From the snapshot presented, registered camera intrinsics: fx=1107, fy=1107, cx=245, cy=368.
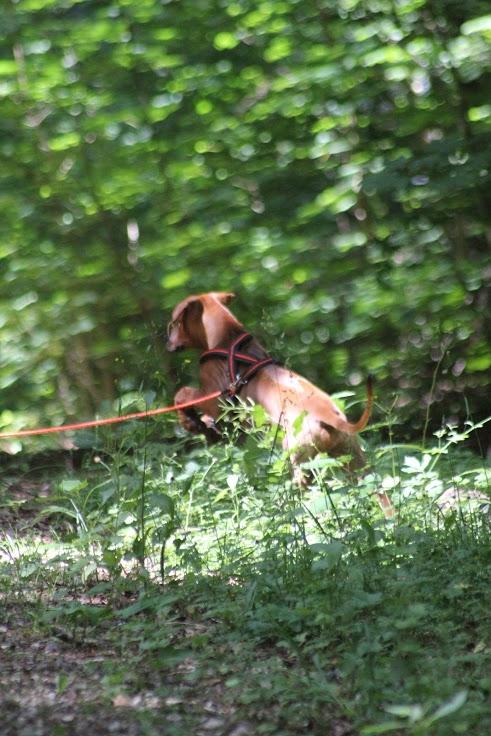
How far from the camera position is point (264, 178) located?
7328 millimetres

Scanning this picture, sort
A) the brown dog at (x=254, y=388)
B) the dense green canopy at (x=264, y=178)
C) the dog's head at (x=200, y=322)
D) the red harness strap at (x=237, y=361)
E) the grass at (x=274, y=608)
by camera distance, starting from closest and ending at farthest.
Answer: the grass at (x=274, y=608)
the brown dog at (x=254, y=388)
the red harness strap at (x=237, y=361)
the dog's head at (x=200, y=322)
the dense green canopy at (x=264, y=178)

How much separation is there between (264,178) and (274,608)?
14.1ft

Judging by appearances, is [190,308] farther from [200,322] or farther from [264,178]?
[264,178]

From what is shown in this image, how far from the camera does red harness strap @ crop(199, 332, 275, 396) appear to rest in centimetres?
591

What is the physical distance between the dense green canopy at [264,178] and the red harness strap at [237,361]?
0.65 m

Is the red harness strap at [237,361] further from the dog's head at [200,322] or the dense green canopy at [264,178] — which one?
the dense green canopy at [264,178]

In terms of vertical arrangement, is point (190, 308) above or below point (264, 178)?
below

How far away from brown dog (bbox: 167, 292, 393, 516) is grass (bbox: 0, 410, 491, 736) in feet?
0.60

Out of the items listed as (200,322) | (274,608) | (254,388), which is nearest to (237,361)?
(254,388)

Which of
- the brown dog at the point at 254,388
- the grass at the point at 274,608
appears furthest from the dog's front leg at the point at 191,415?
the grass at the point at 274,608

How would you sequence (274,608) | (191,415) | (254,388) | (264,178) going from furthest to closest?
(264,178), (191,415), (254,388), (274,608)

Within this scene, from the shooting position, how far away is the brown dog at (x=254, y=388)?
546 centimetres

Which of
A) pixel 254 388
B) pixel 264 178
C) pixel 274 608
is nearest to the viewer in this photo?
pixel 274 608

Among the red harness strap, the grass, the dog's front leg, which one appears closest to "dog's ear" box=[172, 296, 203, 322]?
the red harness strap
